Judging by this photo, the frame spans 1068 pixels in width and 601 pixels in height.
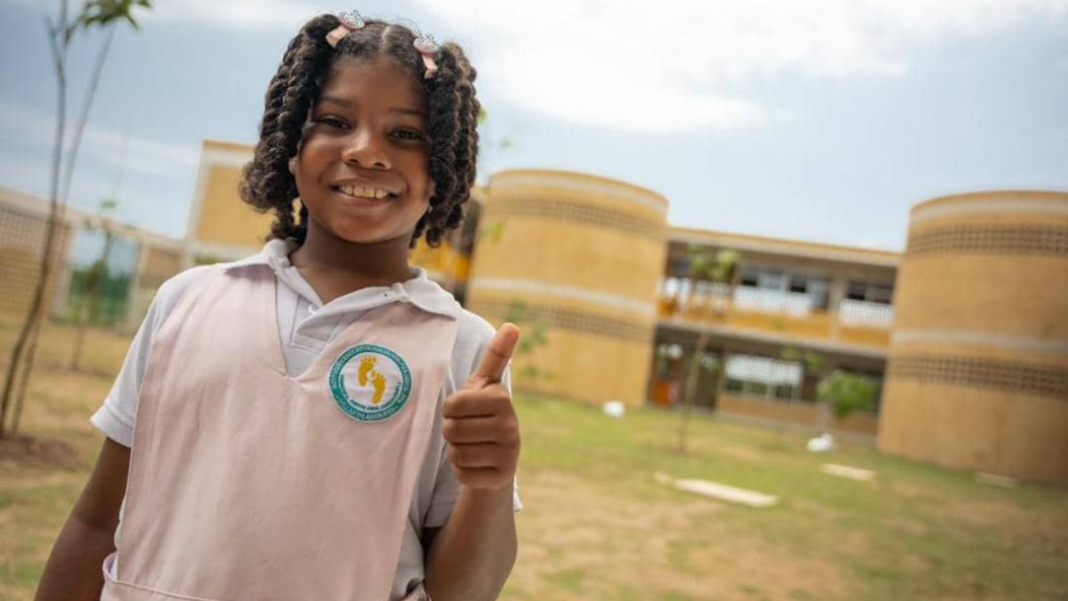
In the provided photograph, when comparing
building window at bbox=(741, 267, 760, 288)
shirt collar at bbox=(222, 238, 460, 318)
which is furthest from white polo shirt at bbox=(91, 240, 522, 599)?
building window at bbox=(741, 267, 760, 288)

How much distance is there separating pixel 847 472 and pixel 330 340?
11.8 m

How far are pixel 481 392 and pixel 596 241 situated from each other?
1968cm

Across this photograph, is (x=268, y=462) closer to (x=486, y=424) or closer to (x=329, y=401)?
(x=329, y=401)

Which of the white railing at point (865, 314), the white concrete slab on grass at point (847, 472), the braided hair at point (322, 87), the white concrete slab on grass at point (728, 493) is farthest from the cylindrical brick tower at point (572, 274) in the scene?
the braided hair at point (322, 87)

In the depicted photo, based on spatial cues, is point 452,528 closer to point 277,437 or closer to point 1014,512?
point 277,437

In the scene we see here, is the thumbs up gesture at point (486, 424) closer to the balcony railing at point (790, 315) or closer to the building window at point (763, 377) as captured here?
the balcony railing at point (790, 315)

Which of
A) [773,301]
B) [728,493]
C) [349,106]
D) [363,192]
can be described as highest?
[773,301]

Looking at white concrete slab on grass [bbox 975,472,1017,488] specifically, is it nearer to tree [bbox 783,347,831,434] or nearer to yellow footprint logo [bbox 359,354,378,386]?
tree [bbox 783,347,831,434]

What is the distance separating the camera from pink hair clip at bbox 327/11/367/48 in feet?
3.56

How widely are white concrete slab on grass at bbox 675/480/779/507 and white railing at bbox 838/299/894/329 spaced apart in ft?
52.2

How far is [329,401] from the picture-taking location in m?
0.94

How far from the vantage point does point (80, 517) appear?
1.07 meters

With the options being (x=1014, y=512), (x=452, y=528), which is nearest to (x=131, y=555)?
(x=452, y=528)

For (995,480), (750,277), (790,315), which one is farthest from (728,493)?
(750,277)
